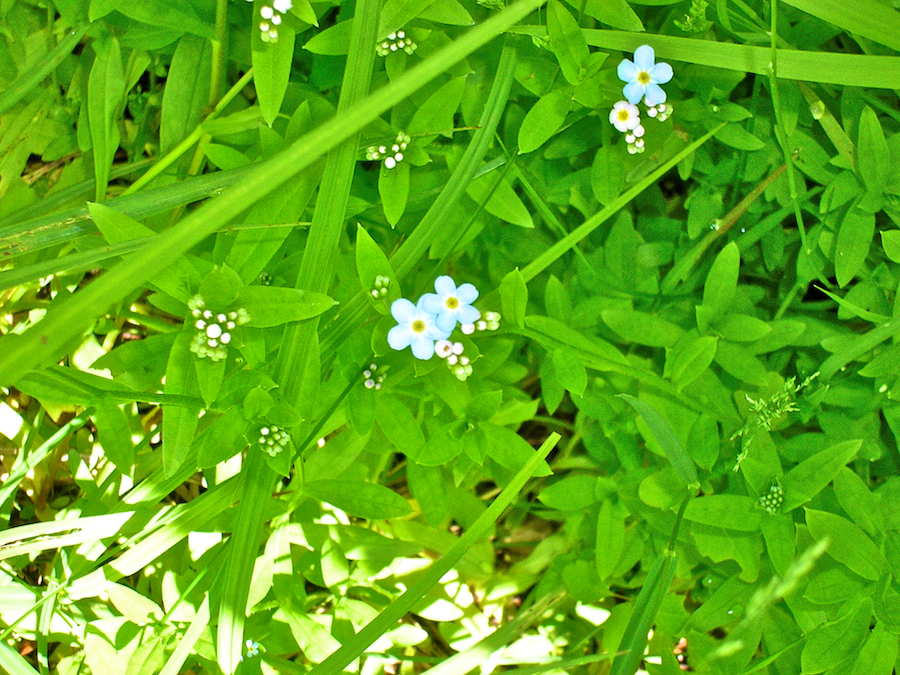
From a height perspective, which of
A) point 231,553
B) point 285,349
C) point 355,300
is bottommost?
point 231,553

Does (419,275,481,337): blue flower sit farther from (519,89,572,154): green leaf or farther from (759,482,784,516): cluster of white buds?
(759,482,784,516): cluster of white buds

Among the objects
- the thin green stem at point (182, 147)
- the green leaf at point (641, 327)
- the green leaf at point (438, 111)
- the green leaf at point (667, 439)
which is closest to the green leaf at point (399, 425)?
the green leaf at point (667, 439)

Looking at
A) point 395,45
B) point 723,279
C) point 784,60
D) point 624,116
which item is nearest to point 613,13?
point 624,116

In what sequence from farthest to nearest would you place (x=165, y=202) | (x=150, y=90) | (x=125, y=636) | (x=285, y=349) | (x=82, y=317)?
1. (x=150, y=90)
2. (x=125, y=636)
3. (x=165, y=202)
4. (x=285, y=349)
5. (x=82, y=317)

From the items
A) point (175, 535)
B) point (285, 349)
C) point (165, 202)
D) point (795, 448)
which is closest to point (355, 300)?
point (285, 349)

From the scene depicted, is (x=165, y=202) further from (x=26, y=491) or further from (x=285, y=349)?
(x=26, y=491)

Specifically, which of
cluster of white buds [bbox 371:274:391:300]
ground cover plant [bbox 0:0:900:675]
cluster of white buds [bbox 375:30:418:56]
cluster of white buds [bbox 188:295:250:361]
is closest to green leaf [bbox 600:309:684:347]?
ground cover plant [bbox 0:0:900:675]

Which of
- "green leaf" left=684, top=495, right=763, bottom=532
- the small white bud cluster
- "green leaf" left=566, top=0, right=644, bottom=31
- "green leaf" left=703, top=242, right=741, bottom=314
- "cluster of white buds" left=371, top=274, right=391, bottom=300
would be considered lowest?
"green leaf" left=684, top=495, right=763, bottom=532
